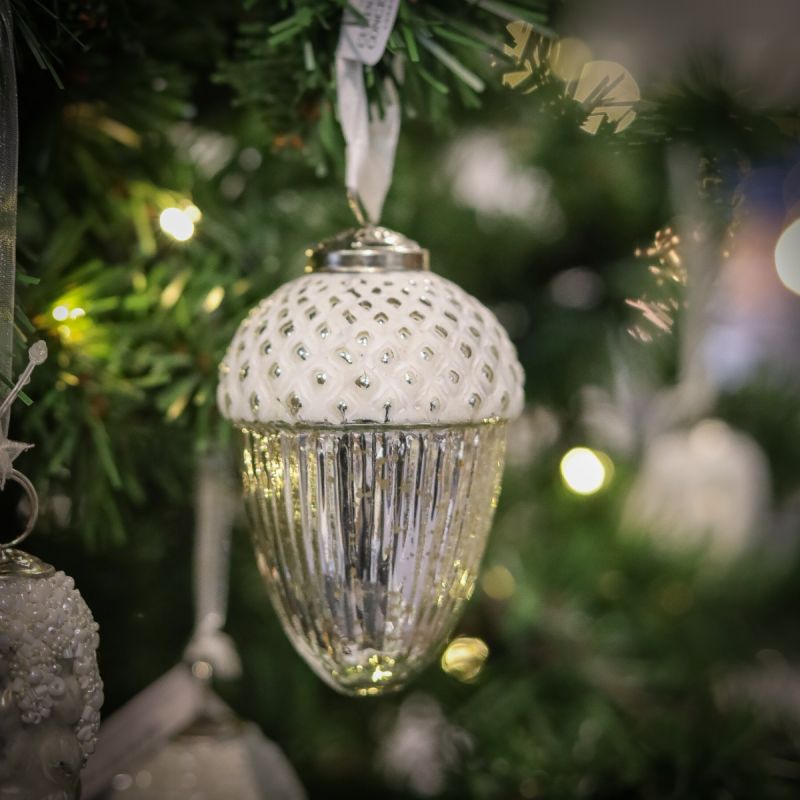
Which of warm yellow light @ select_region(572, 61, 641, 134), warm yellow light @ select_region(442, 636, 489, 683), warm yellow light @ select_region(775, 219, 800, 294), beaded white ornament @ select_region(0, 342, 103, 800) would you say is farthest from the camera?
warm yellow light @ select_region(775, 219, 800, 294)

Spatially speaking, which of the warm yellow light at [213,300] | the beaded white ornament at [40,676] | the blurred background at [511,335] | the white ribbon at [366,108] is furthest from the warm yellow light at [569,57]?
the beaded white ornament at [40,676]

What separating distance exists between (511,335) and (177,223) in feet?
0.91

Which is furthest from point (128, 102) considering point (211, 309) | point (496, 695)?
point (496, 695)

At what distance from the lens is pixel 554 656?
71 cm

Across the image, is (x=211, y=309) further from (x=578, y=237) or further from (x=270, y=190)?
(x=578, y=237)

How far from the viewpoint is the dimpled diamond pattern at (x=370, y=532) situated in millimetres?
381

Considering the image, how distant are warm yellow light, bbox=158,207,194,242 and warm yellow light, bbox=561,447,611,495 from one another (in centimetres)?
36

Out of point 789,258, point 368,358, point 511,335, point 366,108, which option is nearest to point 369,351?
point 368,358

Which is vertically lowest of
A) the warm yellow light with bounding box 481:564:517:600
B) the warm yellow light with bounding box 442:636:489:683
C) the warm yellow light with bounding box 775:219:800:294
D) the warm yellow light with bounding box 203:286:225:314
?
the warm yellow light with bounding box 775:219:800:294

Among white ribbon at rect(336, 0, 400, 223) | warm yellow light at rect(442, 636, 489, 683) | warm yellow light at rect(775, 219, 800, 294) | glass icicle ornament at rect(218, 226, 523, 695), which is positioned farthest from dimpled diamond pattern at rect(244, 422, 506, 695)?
warm yellow light at rect(775, 219, 800, 294)

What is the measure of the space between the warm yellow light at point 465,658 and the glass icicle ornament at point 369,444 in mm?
296

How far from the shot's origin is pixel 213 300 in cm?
52

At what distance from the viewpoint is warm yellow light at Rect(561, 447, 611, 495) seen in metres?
0.76

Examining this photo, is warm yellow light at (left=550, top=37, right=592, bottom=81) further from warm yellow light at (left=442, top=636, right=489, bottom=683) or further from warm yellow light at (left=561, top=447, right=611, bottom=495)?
warm yellow light at (left=442, top=636, right=489, bottom=683)
